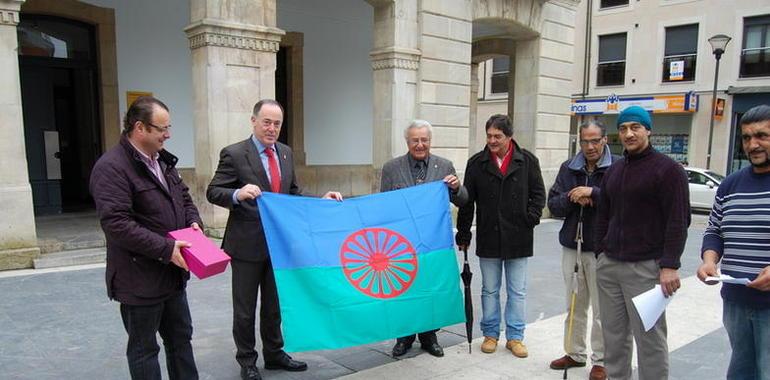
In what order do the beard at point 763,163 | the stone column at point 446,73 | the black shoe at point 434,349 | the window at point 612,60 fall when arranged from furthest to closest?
the window at point 612,60, the stone column at point 446,73, the black shoe at point 434,349, the beard at point 763,163

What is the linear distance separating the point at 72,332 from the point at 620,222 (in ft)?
14.8

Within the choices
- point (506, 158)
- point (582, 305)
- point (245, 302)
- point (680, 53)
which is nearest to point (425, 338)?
point (582, 305)

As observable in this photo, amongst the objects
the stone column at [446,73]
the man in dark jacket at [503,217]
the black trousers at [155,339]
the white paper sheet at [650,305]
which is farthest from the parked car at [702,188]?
the black trousers at [155,339]

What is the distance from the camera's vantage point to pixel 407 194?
165 inches

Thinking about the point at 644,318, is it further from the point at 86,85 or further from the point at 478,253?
the point at 86,85

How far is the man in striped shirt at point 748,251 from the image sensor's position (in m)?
2.76

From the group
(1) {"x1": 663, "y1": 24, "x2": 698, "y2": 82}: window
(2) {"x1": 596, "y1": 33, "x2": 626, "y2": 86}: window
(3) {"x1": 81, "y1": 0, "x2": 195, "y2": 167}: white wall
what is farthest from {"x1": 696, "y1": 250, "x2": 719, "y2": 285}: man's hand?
(2) {"x1": 596, "y1": 33, "x2": 626, "y2": 86}: window

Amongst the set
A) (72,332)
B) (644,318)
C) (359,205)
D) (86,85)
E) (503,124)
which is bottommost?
(72,332)

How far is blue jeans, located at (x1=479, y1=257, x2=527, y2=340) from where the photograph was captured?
4.37 m

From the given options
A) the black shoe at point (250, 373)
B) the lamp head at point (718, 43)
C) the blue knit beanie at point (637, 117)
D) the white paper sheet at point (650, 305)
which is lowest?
the black shoe at point (250, 373)

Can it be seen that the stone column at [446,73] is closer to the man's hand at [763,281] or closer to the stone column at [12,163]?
the stone column at [12,163]

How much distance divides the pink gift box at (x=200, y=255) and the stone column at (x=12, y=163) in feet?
15.9

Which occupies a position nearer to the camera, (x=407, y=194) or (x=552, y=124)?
(x=407, y=194)

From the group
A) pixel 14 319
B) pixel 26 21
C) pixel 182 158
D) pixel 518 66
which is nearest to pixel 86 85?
pixel 26 21
